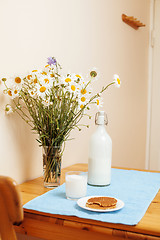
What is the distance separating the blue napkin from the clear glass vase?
37 mm

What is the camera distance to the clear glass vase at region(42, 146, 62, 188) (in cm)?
107

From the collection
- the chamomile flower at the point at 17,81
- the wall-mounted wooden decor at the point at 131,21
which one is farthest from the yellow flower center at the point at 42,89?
the wall-mounted wooden decor at the point at 131,21

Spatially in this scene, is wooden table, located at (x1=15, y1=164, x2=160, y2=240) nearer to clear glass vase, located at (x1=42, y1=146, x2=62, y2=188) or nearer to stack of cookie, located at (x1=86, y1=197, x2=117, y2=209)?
stack of cookie, located at (x1=86, y1=197, x2=117, y2=209)

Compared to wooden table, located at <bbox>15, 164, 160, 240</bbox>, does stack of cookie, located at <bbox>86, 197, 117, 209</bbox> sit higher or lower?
higher

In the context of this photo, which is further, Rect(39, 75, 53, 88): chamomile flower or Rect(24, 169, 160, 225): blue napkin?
Rect(39, 75, 53, 88): chamomile flower

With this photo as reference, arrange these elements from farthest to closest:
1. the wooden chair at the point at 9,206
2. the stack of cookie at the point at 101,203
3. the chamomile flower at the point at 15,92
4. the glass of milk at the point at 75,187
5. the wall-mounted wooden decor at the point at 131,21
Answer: the wall-mounted wooden decor at the point at 131,21, the chamomile flower at the point at 15,92, the glass of milk at the point at 75,187, the stack of cookie at the point at 101,203, the wooden chair at the point at 9,206

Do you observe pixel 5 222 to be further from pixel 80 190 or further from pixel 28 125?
pixel 28 125

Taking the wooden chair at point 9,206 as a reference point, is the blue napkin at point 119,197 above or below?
below

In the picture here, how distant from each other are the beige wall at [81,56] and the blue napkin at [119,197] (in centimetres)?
25

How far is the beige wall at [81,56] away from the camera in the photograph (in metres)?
1.13

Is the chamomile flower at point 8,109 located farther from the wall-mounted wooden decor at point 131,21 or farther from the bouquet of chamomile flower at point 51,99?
the wall-mounted wooden decor at point 131,21

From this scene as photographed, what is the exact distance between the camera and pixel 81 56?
1.66 m

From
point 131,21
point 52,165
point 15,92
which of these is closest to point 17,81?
point 15,92

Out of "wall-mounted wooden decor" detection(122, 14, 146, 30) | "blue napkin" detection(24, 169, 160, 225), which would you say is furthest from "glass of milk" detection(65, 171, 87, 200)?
"wall-mounted wooden decor" detection(122, 14, 146, 30)
